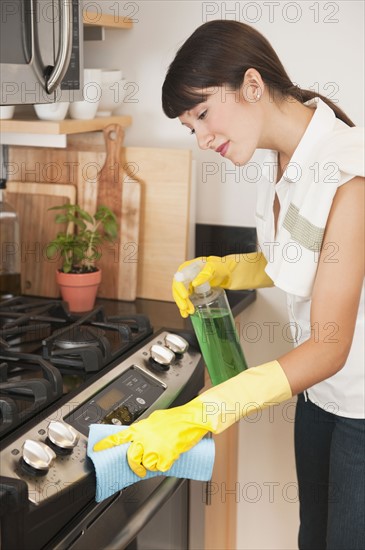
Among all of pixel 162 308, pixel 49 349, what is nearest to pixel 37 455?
pixel 49 349

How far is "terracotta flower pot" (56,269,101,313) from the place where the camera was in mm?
1838

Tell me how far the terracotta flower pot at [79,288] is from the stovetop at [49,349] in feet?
0.31

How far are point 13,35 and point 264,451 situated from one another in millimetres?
1440

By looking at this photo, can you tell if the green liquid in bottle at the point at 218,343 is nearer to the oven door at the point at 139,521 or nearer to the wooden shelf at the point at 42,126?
the oven door at the point at 139,521

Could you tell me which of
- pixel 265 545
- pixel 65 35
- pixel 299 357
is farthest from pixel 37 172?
pixel 265 545

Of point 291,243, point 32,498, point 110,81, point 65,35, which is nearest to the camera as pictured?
point 32,498

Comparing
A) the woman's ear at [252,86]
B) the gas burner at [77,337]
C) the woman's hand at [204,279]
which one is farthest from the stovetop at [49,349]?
the woman's ear at [252,86]

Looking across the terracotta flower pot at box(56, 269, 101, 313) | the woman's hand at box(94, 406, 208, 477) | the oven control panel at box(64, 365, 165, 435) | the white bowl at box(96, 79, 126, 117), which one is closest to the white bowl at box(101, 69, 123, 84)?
the white bowl at box(96, 79, 126, 117)

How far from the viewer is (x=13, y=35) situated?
3.73ft

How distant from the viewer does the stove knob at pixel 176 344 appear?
62.5 inches

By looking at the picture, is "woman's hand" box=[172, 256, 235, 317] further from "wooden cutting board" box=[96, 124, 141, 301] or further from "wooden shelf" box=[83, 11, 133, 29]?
"wooden shelf" box=[83, 11, 133, 29]

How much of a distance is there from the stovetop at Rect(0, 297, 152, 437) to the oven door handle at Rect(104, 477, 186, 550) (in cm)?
24

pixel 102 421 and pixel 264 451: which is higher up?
pixel 102 421

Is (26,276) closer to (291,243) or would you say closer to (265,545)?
(291,243)
